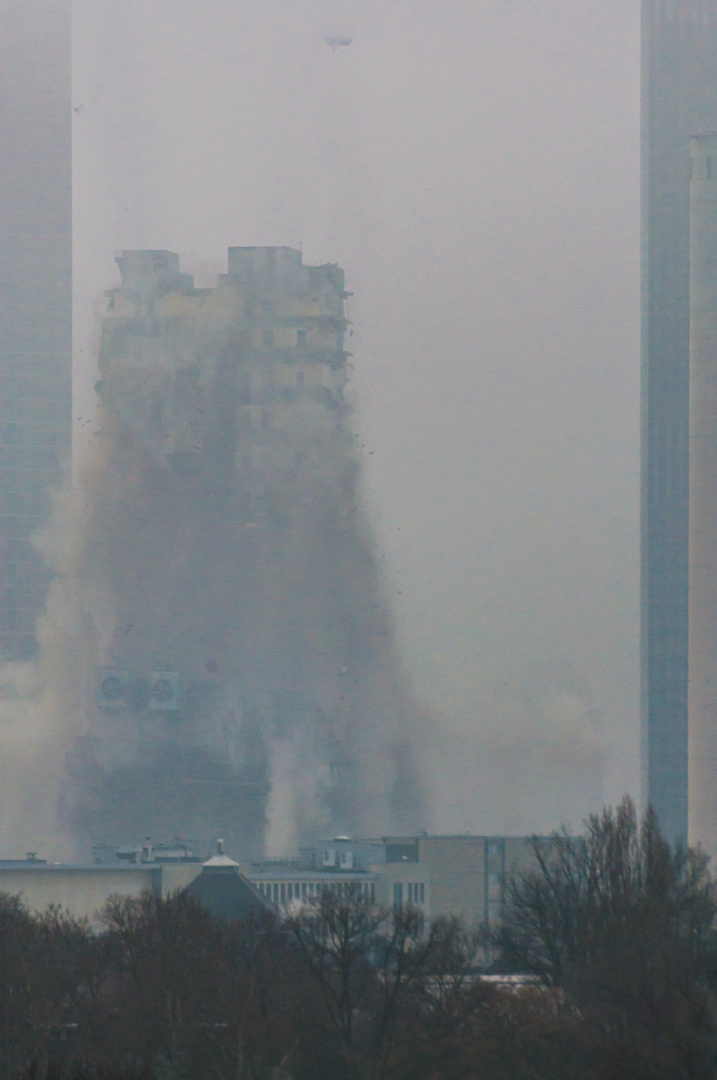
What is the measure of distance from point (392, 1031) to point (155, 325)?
239 feet

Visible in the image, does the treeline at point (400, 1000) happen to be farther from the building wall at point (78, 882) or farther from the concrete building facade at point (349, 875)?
the building wall at point (78, 882)

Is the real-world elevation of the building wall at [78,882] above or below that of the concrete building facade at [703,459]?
below

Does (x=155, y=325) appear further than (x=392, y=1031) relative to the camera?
Yes

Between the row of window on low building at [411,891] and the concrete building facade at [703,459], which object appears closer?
the row of window on low building at [411,891]

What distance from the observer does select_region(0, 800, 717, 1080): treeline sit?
89.8ft

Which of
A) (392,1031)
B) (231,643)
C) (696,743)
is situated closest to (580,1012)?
(392,1031)

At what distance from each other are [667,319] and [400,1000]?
283ft

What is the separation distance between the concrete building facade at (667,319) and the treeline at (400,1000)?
230 ft

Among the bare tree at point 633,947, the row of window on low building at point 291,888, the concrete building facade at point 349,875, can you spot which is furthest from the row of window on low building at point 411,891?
the bare tree at point 633,947

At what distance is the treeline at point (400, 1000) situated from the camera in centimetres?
2738

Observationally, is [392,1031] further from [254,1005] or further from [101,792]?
[101,792]

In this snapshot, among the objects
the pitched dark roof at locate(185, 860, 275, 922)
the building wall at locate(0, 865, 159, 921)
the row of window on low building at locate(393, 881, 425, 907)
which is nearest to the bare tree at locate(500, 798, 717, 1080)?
the pitched dark roof at locate(185, 860, 275, 922)

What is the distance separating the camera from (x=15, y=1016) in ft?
108

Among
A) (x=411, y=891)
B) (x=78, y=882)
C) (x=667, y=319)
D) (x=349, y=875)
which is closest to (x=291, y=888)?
(x=349, y=875)
